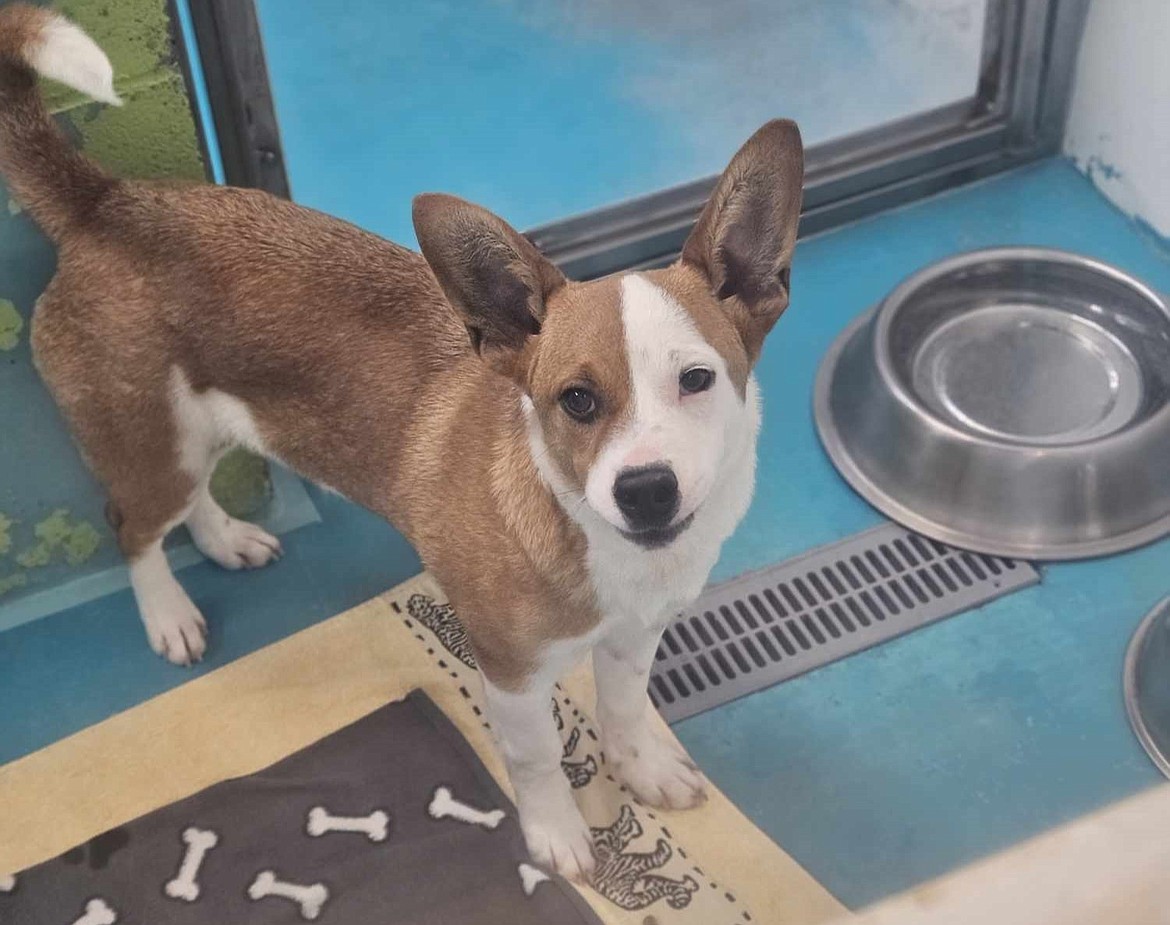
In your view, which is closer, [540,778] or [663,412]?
[663,412]

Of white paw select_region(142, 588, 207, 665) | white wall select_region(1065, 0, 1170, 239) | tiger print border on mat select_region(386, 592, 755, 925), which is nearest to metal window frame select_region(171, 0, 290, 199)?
white paw select_region(142, 588, 207, 665)

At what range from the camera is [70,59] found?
1.68m

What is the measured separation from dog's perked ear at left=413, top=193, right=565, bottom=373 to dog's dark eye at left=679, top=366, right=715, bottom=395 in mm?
193

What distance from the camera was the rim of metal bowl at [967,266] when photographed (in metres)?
2.29

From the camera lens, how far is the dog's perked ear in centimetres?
138

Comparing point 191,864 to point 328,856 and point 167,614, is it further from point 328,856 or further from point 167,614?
point 167,614

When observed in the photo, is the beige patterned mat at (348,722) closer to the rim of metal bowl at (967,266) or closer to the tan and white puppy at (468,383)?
the tan and white puppy at (468,383)

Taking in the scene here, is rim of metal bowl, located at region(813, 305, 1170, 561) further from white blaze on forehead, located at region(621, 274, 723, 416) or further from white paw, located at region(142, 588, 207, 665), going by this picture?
white paw, located at region(142, 588, 207, 665)

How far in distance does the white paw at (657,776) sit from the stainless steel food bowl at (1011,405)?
0.68 m

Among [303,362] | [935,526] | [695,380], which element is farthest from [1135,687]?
[303,362]

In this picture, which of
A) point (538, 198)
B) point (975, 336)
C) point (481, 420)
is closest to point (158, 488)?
point (481, 420)

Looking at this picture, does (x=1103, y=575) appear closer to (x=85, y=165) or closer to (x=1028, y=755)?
(x=1028, y=755)

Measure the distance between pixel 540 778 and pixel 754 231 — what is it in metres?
0.86

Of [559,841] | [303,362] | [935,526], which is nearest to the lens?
[303,362]
